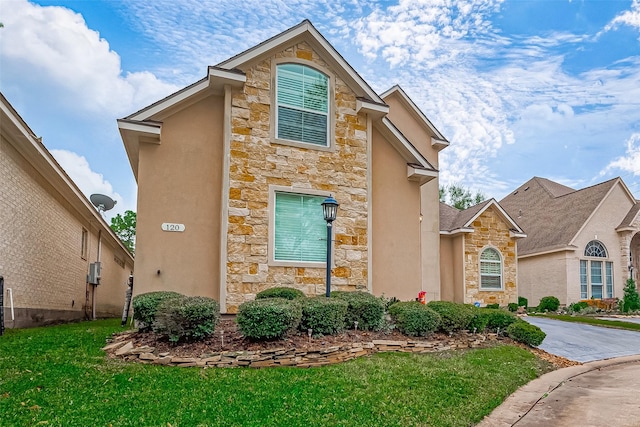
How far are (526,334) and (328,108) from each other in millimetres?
6431

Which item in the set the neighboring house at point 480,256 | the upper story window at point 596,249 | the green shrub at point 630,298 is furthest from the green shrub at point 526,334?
the green shrub at point 630,298

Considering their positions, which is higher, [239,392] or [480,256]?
[480,256]

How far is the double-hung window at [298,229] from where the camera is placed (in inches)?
415

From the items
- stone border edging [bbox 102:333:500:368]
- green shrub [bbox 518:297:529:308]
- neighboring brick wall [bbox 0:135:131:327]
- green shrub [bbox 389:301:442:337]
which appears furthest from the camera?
green shrub [bbox 518:297:529:308]

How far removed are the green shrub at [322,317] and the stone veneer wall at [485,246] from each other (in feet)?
41.7

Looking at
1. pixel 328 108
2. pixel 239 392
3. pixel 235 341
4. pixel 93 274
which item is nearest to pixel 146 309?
pixel 235 341

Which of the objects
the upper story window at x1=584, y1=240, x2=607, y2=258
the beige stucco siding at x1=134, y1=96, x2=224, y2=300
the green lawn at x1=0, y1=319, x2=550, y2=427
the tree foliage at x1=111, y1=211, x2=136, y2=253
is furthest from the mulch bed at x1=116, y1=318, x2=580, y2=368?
the tree foliage at x1=111, y1=211, x2=136, y2=253

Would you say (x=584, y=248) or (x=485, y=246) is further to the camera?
(x=584, y=248)

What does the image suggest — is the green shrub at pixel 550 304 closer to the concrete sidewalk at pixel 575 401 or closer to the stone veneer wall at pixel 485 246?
the stone veneer wall at pixel 485 246

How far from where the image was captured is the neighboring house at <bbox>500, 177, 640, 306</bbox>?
21734 millimetres

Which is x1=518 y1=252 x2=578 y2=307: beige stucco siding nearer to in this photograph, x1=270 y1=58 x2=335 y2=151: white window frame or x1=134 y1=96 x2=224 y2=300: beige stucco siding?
x1=270 y1=58 x2=335 y2=151: white window frame

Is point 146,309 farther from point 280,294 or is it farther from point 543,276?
point 543,276

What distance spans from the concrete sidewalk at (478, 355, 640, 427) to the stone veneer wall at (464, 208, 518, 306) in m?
11.2

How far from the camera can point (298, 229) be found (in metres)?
10.8
